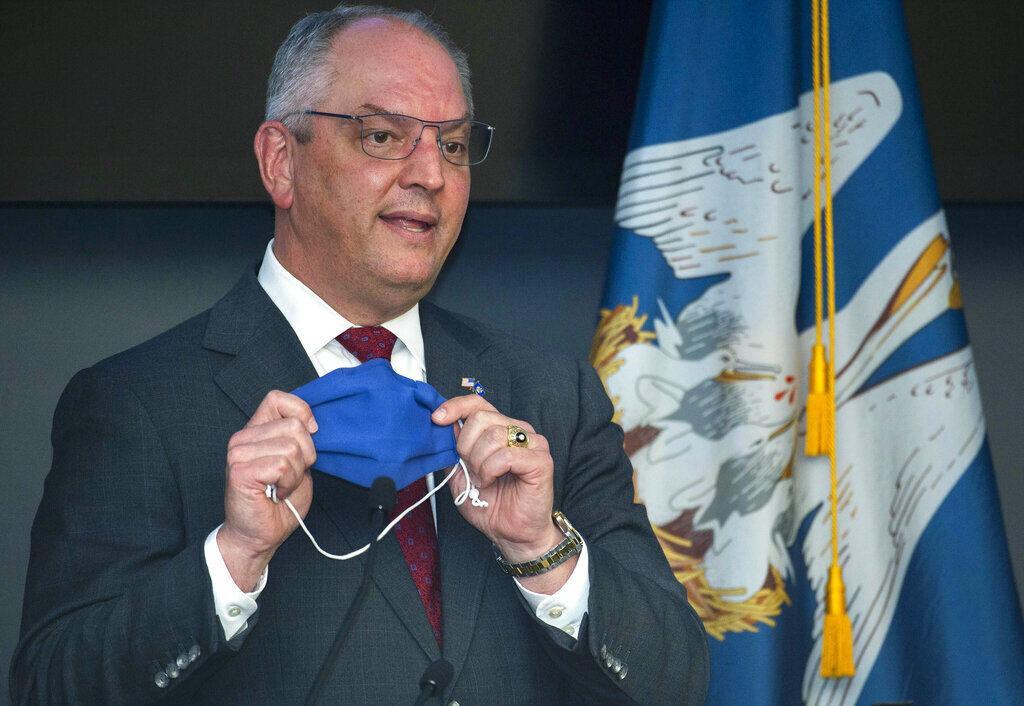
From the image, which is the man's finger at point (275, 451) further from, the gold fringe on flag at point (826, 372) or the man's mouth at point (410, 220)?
the gold fringe on flag at point (826, 372)

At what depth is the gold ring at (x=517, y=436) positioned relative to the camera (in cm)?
136

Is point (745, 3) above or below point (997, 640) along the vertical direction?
above

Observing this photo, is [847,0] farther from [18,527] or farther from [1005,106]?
[18,527]

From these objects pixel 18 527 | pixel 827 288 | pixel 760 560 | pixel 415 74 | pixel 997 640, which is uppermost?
pixel 415 74

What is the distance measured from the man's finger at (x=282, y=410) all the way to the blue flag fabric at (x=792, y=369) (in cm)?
103

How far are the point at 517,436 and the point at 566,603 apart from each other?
22 cm

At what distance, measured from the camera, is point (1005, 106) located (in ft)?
8.57

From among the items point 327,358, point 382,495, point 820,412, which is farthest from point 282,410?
point 820,412

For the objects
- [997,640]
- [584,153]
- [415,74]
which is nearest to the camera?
[415,74]

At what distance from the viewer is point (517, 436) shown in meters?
1.37

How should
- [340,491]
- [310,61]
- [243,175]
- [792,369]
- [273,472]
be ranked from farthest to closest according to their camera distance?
[243,175]
[792,369]
[310,61]
[340,491]
[273,472]

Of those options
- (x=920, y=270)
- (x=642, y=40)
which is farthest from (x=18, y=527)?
(x=920, y=270)

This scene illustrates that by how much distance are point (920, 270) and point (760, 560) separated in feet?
2.05

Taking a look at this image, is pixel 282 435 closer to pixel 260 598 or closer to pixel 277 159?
pixel 260 598
